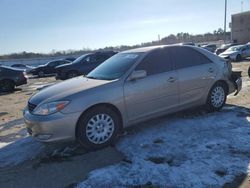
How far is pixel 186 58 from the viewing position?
6641 mm

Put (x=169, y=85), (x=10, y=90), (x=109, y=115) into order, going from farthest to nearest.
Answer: (x=10, y=90) → (x=169, y=85) → (x=109, y=115)

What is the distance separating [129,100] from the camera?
18.3ft

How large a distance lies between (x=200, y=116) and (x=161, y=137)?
5.01 ft

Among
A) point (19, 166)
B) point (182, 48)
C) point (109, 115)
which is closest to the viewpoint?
point (19, 166)

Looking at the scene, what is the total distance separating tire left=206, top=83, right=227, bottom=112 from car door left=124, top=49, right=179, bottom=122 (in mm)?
1091

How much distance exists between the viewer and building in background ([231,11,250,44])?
57.4 metres

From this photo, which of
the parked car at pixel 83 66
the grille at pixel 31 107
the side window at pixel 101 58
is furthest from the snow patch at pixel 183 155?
the parked car at pixel 83 66

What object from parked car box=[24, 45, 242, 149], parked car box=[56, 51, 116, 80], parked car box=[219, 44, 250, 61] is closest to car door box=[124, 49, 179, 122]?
parked car box=[24, 45, 242, 149]

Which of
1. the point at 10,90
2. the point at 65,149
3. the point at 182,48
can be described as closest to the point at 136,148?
the point at 65,149

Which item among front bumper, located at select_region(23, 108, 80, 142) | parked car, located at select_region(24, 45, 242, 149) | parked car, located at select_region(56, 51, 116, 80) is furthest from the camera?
parked car, located at select_region(56, 51, 116, 80)

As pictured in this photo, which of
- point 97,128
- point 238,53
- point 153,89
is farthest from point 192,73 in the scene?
point 238,53

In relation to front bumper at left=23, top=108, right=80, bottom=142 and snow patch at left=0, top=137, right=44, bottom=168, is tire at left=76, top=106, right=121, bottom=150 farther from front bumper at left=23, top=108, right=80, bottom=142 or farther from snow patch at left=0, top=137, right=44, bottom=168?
snow patch at left=0, top=137, right=44, bottom=168

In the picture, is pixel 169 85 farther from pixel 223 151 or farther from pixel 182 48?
pixel 223 151

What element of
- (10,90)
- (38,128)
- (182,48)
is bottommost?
(10,90)
